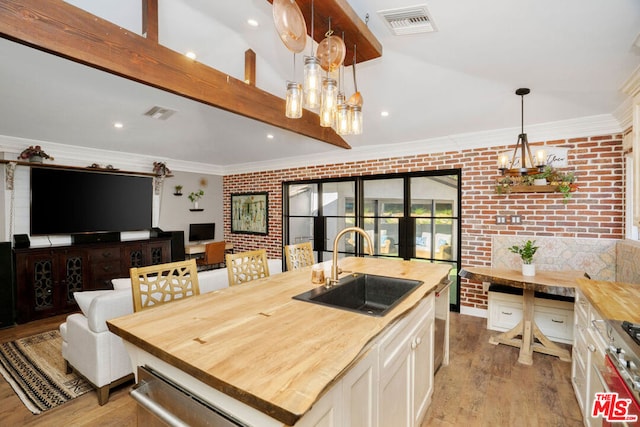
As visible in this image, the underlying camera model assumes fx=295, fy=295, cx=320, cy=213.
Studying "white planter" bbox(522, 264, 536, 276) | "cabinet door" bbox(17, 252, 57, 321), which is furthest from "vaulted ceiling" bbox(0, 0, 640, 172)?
"cabinet door" bbox(17, 252, 57, 321)

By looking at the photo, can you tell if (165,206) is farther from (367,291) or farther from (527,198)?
(527,198)

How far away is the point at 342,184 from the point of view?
5.04 metres

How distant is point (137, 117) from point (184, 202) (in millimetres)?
2433

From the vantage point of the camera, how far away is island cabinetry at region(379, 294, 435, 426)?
1302 millimetres

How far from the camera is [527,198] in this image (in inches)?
136

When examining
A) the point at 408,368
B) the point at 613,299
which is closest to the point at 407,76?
the point at 613,299

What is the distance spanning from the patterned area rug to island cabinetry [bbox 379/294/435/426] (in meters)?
2.43

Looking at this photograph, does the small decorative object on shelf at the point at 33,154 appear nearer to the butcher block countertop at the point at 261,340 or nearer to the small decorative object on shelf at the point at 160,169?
the small decorative object on shelf at the point at 160,169

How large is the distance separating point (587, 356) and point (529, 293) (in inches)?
43.3

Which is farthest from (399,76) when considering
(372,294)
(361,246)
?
(361,246)

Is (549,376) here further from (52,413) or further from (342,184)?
(52,413)

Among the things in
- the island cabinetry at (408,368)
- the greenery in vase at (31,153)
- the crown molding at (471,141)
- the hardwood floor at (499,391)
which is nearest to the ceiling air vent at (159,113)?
the greenery in vase at (31,153)

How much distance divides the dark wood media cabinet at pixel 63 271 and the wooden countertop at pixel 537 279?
15.6 feet

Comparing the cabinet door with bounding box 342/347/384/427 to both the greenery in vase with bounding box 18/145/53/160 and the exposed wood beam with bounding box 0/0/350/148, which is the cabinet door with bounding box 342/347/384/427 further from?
the greenery in vase with bounding box 18/145/53/160
